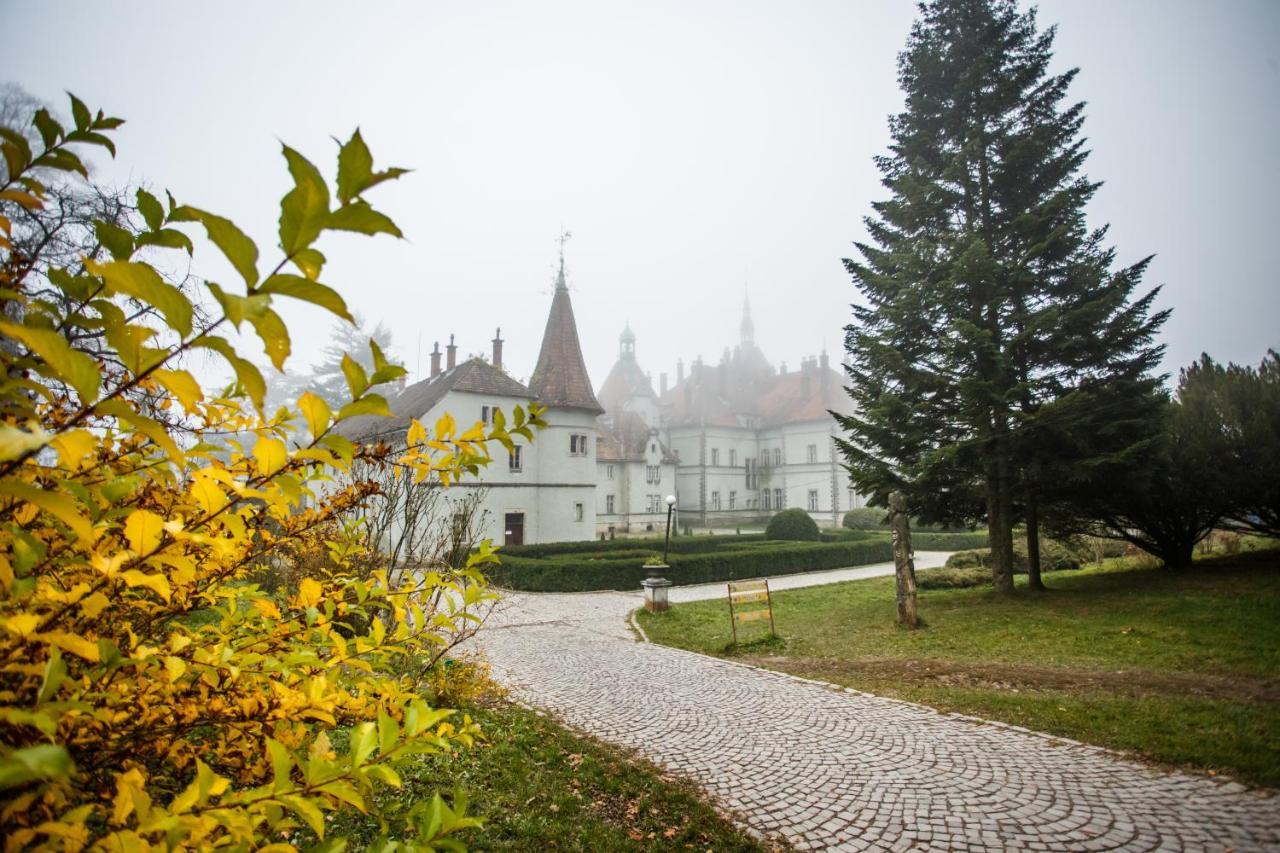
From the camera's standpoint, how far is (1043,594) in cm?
1233

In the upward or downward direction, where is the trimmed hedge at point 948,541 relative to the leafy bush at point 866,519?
downward

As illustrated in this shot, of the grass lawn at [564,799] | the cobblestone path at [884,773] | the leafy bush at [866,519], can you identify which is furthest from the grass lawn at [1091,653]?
the leafy bush at [866,519]

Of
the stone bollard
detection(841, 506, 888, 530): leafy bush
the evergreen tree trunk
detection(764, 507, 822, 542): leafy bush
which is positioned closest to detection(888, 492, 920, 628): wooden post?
the evergreen tree trunk

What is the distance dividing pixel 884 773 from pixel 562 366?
25031 mm

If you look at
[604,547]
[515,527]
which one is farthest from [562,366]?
[604,547]

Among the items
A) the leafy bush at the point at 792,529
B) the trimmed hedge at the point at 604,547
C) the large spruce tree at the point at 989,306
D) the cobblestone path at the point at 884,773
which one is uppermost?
the large spruce tree at the point at 989,306

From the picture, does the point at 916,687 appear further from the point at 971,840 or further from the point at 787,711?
the point at 971,840

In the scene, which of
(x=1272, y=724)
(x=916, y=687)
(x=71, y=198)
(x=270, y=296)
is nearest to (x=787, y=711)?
(x=916, y=687)

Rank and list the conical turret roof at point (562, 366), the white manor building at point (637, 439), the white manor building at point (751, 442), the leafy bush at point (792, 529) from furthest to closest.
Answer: the white manor building at point (751, 442) < the leafy bush at point (792, 529) < the conical turret roof at point (562, 366) < the white manor building at point (637, 439)

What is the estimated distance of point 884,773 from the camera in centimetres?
499

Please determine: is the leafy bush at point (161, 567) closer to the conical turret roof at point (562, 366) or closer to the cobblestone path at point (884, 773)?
the cobblestone path at point (884, 773)

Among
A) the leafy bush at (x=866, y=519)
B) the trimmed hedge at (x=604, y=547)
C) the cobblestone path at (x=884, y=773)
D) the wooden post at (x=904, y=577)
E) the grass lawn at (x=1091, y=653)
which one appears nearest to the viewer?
the cobblestone path at (x=884, y=773)

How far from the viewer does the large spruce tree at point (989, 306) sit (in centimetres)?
1174

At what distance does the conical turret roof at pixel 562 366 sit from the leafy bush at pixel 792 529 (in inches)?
413
